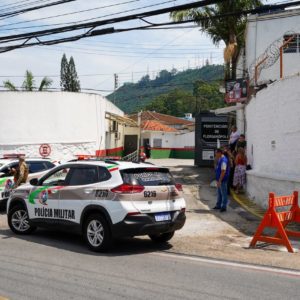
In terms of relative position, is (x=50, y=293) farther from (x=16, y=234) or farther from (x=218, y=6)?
(x=218, y=6)

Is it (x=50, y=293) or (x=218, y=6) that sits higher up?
(x=218, y=6)

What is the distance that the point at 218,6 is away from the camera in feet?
83.3

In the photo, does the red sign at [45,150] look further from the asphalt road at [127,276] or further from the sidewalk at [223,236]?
the asphalt road at [127,276]

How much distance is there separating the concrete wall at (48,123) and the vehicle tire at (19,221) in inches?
579

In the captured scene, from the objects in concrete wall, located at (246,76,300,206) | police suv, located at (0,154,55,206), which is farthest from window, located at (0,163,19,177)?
concrete wall, located at (246,76,300,206)

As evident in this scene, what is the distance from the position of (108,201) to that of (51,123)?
57.6 ft

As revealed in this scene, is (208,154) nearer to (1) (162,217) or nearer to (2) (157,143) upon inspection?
(1) (162,217)

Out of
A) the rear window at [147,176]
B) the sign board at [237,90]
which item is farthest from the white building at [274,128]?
the rear window at [147,176]

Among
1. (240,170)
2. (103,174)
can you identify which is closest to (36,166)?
(240,170)

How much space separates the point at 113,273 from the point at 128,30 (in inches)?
308

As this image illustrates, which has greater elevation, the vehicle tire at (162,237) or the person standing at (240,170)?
the person standing at (240,170)

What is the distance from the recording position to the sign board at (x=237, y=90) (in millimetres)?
18750

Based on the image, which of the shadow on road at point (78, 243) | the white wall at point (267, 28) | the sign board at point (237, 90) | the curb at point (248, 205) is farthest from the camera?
the white wall at point (267, 28)

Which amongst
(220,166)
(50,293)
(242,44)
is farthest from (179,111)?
(50,293)
